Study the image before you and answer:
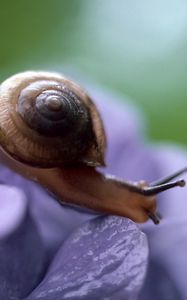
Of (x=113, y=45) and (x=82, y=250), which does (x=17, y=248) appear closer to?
(x=82, y=250)

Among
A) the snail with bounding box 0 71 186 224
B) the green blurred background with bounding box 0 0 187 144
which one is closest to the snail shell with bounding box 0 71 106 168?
the snail with bounding box 0 71 186 224

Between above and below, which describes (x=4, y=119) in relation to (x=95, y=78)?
above

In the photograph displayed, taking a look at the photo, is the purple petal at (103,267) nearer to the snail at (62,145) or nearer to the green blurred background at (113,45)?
the snail at (62,145)

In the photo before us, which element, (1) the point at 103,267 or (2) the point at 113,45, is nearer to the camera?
(1) the point at 103,267

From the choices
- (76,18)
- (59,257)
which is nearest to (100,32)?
(76,18)

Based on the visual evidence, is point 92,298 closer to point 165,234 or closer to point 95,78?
point 165,234

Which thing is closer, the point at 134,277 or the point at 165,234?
the point at 134,277

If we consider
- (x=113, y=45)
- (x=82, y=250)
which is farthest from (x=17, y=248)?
(x=113, y=45)
